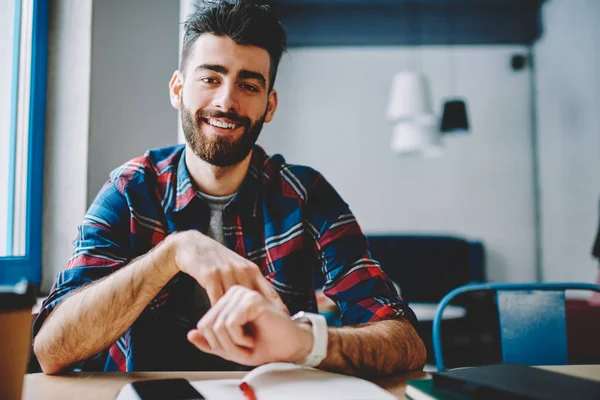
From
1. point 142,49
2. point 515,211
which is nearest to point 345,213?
point 142,49

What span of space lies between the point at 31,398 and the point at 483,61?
4.84 metres

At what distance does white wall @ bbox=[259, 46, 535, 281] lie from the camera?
4711 millimetres

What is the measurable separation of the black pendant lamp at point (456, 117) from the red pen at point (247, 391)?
3688mm

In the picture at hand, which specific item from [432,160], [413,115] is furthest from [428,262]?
[413,115]

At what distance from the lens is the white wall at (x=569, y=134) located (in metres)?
3.81

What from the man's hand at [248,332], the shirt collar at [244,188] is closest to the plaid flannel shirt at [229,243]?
the shirt collar at [244,188]

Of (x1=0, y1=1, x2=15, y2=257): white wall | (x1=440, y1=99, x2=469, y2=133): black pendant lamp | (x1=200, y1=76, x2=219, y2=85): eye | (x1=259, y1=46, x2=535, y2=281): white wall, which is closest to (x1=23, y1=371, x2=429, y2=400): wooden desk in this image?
(x1=200, y1=76, x2=219, y2=85): eye

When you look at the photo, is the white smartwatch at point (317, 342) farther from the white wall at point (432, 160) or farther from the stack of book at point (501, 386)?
the white wall at point (432, 160)

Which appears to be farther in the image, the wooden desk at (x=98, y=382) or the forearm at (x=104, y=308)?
the forearm at (x=104, y=308)

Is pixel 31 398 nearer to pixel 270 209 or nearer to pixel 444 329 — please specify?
pixel 270 209

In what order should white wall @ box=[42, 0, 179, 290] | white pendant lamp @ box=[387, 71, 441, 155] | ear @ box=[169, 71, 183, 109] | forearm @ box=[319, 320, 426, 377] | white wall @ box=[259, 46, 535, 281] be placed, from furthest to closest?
white wall @ box=[259, 46, 535, 281] → white pendant lamp @ box=[387, 71, 441, 155] → white wall @ box=[42, 0, 179, 290] → ear @ box=[169, 71, 183, 109] → forearm @ box=[319, 320, 426, 377]

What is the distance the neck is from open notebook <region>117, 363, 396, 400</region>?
635mm

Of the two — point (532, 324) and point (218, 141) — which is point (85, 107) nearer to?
point (218, 141)

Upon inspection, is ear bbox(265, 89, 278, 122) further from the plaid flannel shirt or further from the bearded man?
the plaid flannel shirt
